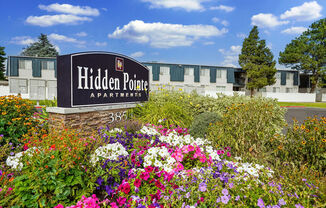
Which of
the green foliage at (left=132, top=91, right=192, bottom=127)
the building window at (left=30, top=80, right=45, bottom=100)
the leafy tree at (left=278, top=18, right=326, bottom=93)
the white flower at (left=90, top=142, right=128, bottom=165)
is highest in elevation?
the leafy tree at (left=278, top=18, right=326, bottom=93)

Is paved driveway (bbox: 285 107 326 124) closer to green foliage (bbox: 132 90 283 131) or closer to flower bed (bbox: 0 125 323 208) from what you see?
green foliage (bbox: 132 90 283 131)

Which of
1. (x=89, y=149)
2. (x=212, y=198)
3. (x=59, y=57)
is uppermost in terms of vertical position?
(x=59, y=57)

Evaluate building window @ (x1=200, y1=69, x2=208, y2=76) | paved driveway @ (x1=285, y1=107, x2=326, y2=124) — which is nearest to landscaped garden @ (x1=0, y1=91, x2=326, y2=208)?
paved driveway @ (x1=285, y1=107, x2=326, y2=124)

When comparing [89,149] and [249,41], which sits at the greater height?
[249,41]

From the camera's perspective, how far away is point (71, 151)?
114 inches

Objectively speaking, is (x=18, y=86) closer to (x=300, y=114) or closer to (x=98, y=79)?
(x=98, y=79)

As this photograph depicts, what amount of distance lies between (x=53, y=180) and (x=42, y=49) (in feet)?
188

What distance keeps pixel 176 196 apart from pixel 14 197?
2.12 meters

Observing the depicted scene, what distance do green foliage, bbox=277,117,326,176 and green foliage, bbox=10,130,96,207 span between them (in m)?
3.75

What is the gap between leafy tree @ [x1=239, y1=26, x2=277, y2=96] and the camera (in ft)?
121

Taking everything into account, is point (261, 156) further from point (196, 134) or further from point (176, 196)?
point (176, 196)

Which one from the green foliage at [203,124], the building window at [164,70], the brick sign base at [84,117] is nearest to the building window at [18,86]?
the building window at [164,70]

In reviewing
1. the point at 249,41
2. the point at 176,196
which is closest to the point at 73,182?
the point at 176,196

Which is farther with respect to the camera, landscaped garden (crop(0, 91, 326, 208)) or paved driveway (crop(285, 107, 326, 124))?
paved driveway (crop(285, 107, 326, 124))
